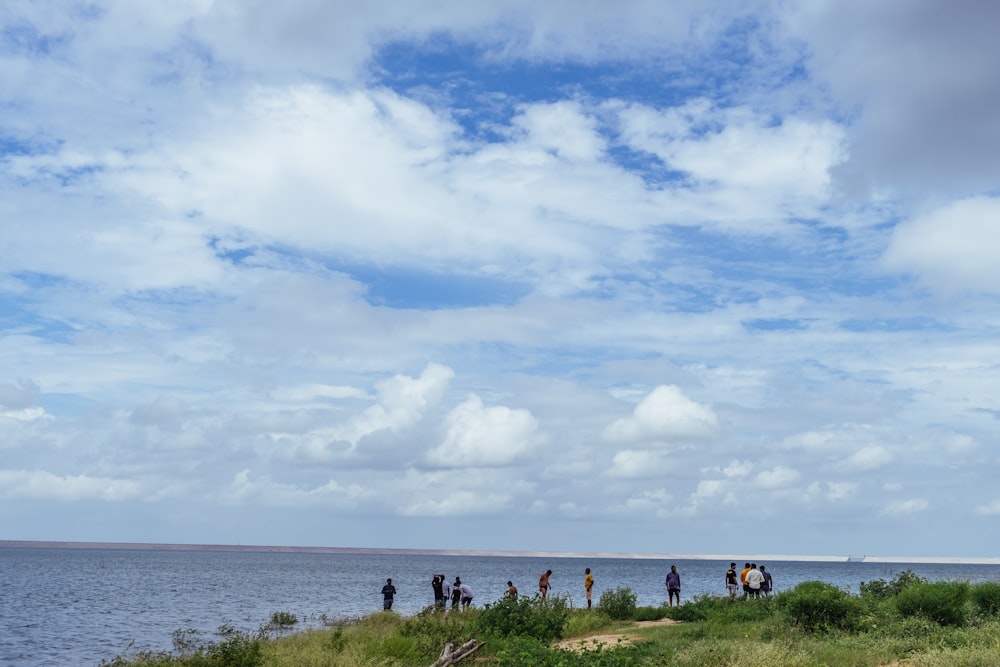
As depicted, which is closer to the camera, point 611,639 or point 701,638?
point 701,638

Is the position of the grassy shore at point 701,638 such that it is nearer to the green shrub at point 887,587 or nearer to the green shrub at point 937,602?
the green shrub at point 937,602

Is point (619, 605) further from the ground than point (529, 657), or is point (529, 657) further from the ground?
point (619, 605)

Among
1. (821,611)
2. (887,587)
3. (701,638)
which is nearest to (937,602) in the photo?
(821,611)

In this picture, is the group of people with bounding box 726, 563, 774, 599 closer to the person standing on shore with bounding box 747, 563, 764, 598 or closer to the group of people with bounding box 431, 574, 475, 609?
the person standing on shore with bounding box 747, 563, 764, 598

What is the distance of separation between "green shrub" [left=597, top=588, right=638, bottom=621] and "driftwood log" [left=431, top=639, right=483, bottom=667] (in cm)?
1106

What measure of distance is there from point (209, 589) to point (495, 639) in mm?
60630

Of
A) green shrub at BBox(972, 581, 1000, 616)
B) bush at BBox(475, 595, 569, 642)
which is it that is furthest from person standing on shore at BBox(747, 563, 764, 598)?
bush at BBox(475, 595, 569, 642)

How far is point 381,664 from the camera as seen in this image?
1906cm

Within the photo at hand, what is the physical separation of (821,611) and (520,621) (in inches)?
311

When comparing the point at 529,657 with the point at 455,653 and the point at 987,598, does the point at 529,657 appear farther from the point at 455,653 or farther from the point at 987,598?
the point at 987,598

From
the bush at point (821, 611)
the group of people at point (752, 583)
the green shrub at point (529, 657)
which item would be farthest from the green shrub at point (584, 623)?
the green shrub at point (529, 657)

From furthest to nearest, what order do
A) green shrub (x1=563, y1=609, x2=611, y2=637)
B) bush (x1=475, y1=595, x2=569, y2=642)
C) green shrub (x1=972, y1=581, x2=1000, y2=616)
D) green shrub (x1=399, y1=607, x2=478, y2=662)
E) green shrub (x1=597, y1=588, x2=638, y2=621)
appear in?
1. green shrub (x1=597, y1=588, x2=638, y2=621)
2. green shrub (x1=563, y1=609, x2=611, y2=637)
3. bush (x1=475, y1=595, x2=569, y2=642)
4. green shrub (x1=972, y1=581, x2=1000, y2=616)
5. green shrub (x1=399, y1=607, x2=478, y2=662)

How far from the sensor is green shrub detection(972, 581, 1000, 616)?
77.2ft

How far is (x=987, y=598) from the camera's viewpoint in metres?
23.9
